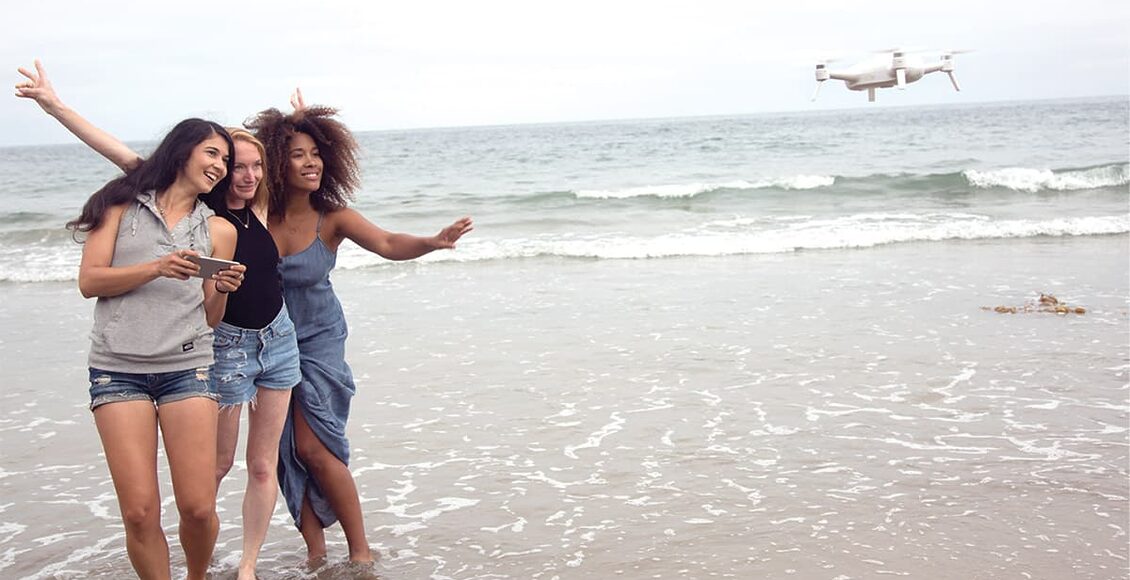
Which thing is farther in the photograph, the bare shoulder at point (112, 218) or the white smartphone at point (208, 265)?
the bare shoulder at point (112, 218)

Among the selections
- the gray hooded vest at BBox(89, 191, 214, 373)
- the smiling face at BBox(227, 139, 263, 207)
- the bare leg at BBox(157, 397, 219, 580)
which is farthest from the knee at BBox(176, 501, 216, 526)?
the smiling face at BBox(227, 139, 263, 207)

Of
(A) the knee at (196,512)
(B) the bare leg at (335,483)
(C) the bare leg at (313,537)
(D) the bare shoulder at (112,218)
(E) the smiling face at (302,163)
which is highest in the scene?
(E) the smiling face at (302,163)

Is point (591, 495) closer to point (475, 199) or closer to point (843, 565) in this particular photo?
point (843, 565)

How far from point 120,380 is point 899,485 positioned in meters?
3.76

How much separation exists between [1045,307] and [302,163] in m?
7.71

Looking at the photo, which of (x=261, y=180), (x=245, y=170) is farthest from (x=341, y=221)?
(x=245, y=170)

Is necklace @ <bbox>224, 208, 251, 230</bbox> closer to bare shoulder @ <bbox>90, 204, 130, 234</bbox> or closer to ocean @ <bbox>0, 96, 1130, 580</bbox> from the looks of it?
bare shoulder @ <bbox>90, 204, 130, 234</bbox>

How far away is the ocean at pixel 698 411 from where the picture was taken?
491 cm

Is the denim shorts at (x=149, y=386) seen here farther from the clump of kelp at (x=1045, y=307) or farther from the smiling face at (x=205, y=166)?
the clump of kelp at (x=1045, y=307)

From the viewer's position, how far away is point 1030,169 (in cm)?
2475

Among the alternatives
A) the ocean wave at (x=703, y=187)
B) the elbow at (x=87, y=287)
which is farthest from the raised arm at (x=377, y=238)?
the ocean wave at (x=703, y=187)

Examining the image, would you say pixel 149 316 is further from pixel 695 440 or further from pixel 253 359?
pixel 695 440

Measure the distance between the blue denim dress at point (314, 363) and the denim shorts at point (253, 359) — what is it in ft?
0.75

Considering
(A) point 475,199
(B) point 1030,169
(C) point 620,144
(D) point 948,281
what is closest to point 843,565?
(D) point 948,281
